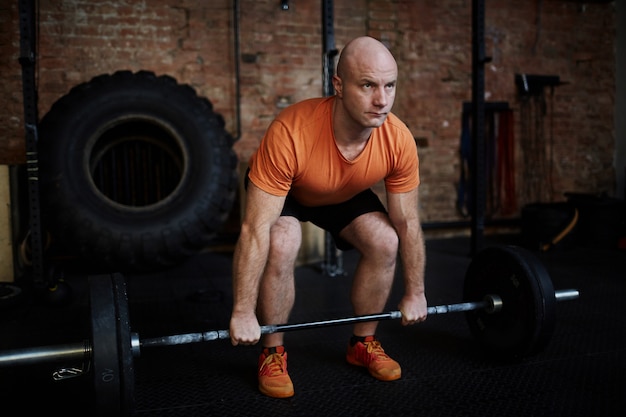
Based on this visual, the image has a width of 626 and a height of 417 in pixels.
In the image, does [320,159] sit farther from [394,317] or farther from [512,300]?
[512,300]

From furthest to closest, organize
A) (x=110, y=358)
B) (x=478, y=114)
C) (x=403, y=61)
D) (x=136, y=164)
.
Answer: (x=403, y=61) < (x=136, y=164) < (x=478, y=114) < (x=110, y=358)

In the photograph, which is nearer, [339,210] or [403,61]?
[339,210]

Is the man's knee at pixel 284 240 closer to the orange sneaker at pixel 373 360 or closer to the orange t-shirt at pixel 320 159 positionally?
the orange t-shirt at pixel 320 159

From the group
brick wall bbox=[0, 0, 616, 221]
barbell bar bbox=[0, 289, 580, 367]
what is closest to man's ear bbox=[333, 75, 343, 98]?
barbell bar bbox=[0, 289, 580, 367]

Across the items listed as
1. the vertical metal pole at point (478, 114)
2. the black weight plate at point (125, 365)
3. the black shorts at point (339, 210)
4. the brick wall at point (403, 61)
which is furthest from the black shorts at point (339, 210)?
the brick wall at point (403, 61)

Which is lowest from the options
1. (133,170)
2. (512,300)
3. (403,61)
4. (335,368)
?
(335,368)

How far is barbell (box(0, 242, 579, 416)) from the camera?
3.85 ft

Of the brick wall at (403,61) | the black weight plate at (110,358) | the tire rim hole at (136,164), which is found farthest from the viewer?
the brick wall at (403,61)

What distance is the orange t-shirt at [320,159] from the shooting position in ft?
4.72

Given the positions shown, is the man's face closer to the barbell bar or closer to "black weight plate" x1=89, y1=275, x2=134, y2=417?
the barbell bar

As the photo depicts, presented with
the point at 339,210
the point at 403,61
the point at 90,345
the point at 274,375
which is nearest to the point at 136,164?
the point at 403,61

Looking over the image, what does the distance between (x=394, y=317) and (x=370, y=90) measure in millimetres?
613

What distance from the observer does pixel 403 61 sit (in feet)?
13.6

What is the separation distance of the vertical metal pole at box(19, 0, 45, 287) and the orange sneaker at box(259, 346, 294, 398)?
1488mm
